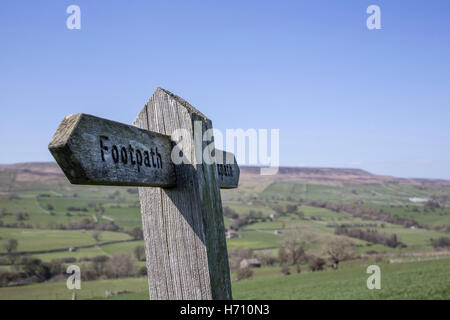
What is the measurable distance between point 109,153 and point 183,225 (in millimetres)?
543

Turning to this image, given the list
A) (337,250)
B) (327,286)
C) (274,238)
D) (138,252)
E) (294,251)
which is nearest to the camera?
(327,286)

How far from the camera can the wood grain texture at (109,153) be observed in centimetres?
122

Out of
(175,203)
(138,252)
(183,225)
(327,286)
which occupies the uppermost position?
(175,203)

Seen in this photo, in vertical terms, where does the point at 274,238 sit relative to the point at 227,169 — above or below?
below

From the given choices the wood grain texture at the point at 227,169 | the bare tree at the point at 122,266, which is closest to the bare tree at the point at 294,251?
the bare tree at the point at 122,266

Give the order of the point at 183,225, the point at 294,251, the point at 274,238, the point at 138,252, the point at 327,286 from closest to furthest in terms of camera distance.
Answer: the point at 183,225 → the point at 327,286 → the point at 138,252 → the point at 294,251 → the point at 274,238

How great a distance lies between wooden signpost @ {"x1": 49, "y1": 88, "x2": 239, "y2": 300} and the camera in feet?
5.14

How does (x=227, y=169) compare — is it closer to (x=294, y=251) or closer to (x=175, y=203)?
(x=175, y=203)

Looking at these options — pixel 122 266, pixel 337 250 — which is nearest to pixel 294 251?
pixel 337 250

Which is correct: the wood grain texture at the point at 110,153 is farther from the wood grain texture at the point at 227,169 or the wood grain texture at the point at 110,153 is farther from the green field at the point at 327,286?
the green field at the point at 327,286

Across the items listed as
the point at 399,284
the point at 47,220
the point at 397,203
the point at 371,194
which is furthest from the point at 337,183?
the point at 399,284

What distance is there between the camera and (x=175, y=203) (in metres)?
1.72
